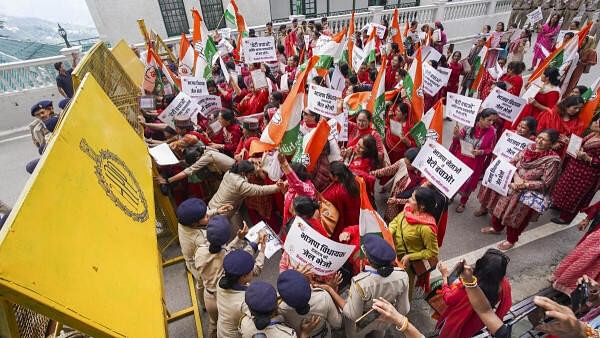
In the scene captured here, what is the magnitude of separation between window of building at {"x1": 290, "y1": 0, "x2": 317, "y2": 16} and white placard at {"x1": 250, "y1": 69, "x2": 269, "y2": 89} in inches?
500

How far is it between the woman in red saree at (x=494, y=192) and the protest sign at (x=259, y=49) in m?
4.45

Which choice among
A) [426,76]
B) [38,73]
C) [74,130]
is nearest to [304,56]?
[426,76]

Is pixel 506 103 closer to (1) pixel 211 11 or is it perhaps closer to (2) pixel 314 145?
(2) pixel 314 145

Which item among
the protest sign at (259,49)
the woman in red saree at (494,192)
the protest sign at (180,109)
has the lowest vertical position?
the woman in red saree at (494,192)

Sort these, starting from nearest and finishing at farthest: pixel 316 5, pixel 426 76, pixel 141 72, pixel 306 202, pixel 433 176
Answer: pixel 306 202, pixel 433 176, pixel 426 76, pixel 141 72, pixel 316 5

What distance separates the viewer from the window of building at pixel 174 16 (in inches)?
551

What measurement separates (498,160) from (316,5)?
51.8ft

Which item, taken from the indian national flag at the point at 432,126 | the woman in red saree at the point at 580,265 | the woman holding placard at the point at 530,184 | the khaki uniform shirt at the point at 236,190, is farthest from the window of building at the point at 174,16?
the woman in red saree at the point at 580,265

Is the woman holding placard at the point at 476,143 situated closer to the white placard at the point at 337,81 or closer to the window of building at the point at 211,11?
the white placard at the point at 337,81

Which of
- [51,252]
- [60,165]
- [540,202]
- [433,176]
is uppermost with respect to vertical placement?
[60,165]

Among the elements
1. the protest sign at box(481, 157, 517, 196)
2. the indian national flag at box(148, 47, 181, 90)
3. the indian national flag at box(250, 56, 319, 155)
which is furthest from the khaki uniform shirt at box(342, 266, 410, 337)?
the indian national flag at box(148, 47, 181, 90)

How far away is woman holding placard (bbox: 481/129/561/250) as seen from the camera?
358 cm

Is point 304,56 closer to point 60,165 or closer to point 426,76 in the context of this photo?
point 426,76

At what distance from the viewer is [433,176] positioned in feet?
10.4
